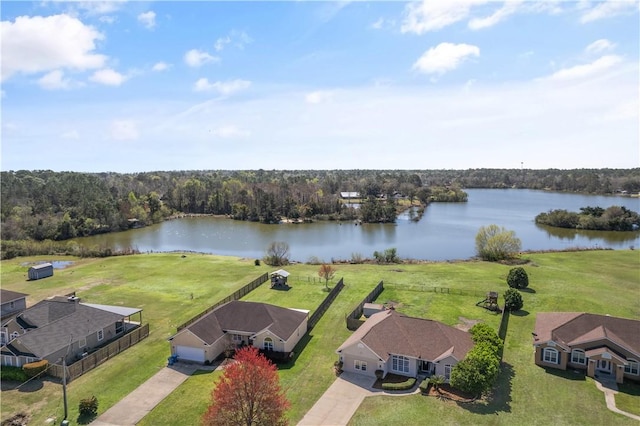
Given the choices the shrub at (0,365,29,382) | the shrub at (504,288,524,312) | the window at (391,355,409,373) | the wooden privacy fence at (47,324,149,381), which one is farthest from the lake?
the shrub at (0,365,29,382)

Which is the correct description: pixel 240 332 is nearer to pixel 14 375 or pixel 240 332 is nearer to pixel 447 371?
pixel 14 375

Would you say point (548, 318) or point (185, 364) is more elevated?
point (548, 318)

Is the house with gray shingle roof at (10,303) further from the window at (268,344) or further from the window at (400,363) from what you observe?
the window at (400,363)

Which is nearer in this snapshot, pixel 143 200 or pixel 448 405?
pixel 448 405

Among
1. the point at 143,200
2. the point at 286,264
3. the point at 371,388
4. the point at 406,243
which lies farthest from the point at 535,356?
the point at 143,200

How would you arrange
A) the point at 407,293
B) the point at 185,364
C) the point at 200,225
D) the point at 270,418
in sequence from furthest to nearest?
the point at 200,225, the point at 407,293, the point at 185,364, the point at 270,418

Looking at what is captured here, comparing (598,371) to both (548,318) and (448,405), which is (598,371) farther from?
(448,405)

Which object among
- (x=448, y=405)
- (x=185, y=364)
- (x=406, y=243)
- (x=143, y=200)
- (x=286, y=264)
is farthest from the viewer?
(x=143, y=200)
